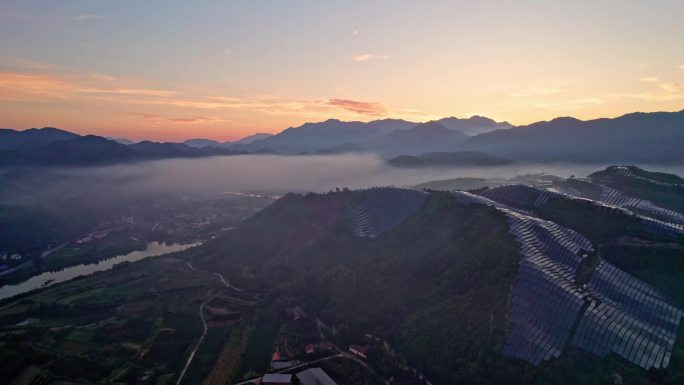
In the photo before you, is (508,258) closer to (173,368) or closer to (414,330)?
(414,330)

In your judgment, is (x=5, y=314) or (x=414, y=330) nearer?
(x=414, y=330)

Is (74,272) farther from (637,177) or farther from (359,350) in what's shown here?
(637,177)

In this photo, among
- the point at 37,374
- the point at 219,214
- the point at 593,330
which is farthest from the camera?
the point at 219,214

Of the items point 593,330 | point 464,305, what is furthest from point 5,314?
point 593,330

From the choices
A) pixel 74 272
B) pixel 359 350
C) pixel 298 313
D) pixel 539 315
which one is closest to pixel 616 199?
pixel 539 315

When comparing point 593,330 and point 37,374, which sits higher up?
point 593,330

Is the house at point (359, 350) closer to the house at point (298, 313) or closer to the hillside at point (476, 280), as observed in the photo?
the hillside at point (476, 280)
